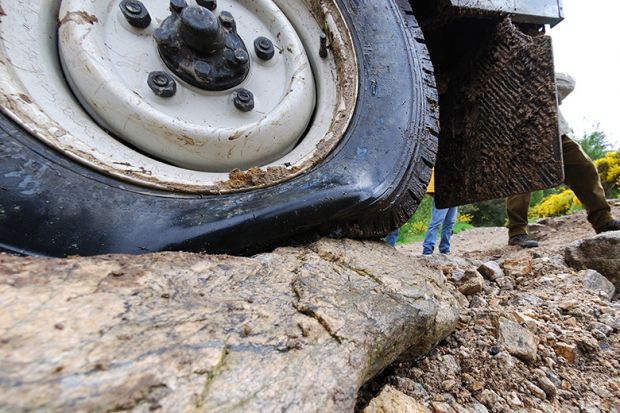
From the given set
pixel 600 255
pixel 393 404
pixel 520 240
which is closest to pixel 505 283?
pixel 600 255

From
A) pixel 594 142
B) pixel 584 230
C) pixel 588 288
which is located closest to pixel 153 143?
pixel 588 288

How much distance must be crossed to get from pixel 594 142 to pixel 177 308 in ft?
40.6

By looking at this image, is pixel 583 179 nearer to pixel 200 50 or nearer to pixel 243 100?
pixel 243 100

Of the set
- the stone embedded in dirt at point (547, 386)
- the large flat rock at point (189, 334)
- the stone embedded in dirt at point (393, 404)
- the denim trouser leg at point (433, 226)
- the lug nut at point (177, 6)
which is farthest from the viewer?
the denim trouser leg at point (433, 226)

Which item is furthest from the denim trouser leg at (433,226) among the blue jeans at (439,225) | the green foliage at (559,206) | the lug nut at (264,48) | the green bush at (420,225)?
the green foliage at (559,206)

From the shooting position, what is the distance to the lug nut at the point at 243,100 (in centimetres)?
88

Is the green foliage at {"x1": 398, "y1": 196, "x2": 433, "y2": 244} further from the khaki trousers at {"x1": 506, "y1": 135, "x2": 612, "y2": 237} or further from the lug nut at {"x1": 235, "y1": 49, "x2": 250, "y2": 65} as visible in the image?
the lug nut at {"x1": 235, "y1": 49, "x2": 250, "y2": 65}

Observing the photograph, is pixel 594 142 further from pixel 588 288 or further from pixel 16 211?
pixel 16 211

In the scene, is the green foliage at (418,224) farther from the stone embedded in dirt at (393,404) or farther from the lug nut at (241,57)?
the stone embedded in dirt at (393,404)

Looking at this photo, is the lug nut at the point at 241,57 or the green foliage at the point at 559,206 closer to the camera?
the lug nut at the point at 241,57

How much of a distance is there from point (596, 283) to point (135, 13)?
154 cm

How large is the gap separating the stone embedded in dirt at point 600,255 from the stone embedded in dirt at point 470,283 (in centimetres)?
49

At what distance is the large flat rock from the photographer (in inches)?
12.5

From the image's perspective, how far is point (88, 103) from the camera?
75 centimetres
